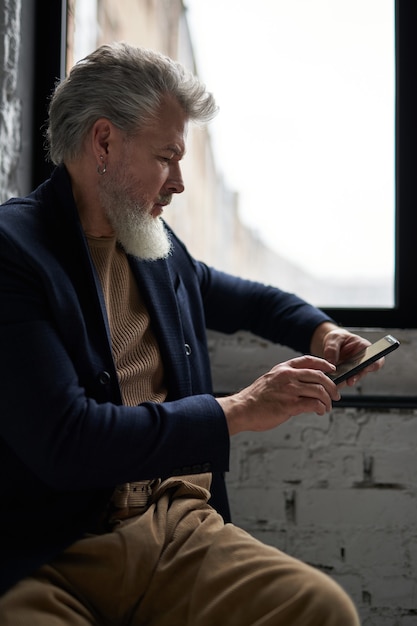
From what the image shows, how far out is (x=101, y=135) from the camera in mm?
1434

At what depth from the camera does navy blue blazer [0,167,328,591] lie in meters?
1.18

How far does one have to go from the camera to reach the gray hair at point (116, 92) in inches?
55.6

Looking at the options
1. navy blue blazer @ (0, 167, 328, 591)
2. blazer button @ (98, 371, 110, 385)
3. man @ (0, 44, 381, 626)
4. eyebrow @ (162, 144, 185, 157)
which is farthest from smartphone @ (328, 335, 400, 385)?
eyebrow @ (162, 144, 185, 157)

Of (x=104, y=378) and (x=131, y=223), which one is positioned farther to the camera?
(x=131, y=223)

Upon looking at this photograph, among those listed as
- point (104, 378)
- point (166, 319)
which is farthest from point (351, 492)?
point (104, 378)

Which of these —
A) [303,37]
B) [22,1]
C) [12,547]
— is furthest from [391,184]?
[12,547]

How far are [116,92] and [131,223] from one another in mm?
244

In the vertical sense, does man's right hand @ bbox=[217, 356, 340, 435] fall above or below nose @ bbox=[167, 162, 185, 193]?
below

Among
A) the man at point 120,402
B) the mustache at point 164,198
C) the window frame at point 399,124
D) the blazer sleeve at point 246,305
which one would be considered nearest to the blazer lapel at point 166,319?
the man at point 120,402

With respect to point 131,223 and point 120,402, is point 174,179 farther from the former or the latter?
point 120,402

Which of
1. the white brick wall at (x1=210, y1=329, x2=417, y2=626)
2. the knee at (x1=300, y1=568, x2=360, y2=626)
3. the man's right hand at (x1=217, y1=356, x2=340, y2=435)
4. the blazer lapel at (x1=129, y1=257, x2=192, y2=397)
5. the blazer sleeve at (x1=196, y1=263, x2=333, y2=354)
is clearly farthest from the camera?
the white brick wall at (x1=210, y1=329, x2=417, y2=626)

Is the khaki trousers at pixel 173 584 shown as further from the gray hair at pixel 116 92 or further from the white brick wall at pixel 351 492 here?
the gray hair at pixel 116 92

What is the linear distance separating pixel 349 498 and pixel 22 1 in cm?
153

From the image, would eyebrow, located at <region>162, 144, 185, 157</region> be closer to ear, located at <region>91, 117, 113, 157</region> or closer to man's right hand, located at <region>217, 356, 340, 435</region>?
ear, located at <region>91, 117, 113, 157</region>
